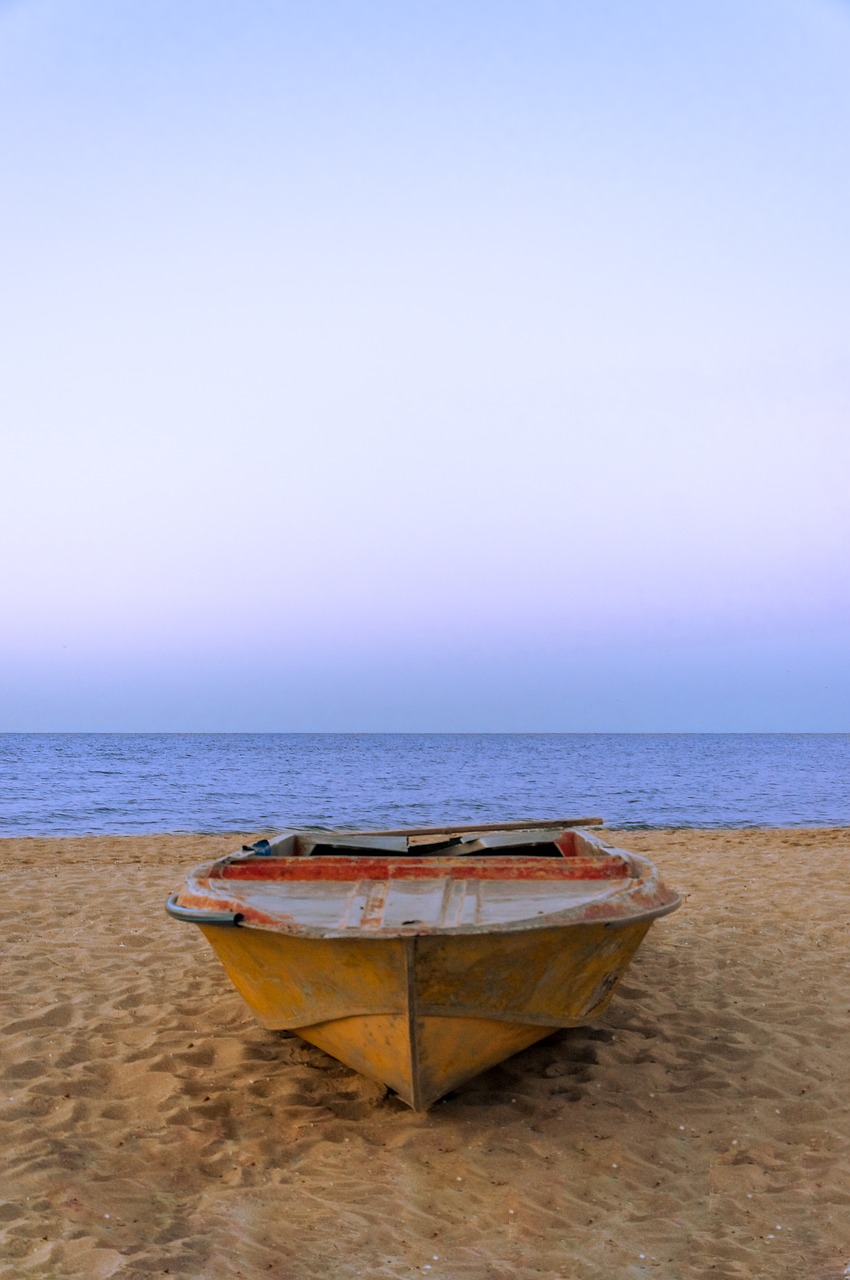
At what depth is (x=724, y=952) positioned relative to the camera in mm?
7230

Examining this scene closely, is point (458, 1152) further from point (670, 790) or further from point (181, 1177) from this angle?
point (670, 790)

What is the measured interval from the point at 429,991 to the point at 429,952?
228 mm

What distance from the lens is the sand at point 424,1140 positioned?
10.9ft

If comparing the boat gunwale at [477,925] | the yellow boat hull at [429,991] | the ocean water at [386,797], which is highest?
the boat gunwale at [477,925]

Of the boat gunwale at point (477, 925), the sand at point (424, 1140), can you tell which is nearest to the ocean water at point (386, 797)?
the sand at point (424, 1140)

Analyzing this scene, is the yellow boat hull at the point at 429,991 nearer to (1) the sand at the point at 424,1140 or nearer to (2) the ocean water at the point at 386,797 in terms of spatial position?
(1) the sand at the point at 424,1140

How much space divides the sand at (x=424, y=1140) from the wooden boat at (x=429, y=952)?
0.45 m

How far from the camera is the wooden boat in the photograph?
3.83 m

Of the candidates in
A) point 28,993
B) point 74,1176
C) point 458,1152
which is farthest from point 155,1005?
point 458,1152

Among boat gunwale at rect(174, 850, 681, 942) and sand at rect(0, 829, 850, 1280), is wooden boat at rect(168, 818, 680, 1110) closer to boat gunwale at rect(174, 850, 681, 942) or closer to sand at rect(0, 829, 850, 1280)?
boat gunwale at rect(174, 850, 681, 942)

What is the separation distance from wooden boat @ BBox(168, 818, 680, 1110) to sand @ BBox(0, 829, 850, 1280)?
1.46ft

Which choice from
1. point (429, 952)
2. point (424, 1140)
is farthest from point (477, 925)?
point (424, 1140)

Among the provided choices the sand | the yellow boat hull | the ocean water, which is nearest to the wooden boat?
the yellow boat hull

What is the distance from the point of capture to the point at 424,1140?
4105 mm
